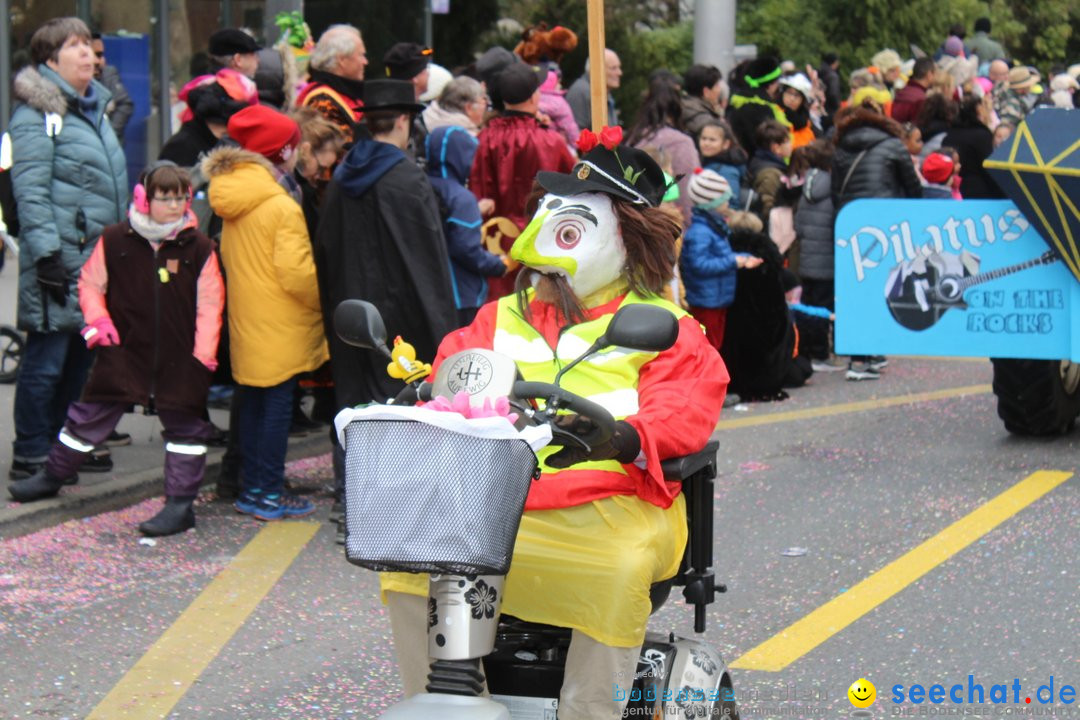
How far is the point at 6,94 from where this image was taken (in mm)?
14492

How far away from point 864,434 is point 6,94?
8.66 metres

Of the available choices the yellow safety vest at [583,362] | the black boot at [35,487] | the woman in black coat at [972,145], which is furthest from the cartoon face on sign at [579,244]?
the woman in black coat at [972,145]

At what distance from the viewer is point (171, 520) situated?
712 cm

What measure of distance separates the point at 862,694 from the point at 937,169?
25.5 ft

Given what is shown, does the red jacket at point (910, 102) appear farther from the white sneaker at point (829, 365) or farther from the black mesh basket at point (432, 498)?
the black mesh basket at point (432, 498)

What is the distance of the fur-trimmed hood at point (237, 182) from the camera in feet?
23.8

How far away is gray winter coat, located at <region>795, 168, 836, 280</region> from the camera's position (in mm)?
11336

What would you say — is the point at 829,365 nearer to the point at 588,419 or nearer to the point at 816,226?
the point at 816,226

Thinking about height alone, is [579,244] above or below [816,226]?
above

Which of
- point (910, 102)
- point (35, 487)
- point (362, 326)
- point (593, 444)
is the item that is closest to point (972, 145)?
point (910, 102)

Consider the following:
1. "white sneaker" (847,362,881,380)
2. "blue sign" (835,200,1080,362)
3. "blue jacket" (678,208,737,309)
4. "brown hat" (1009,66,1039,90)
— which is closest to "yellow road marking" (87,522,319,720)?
"blue sign" (835,200,1080,362)

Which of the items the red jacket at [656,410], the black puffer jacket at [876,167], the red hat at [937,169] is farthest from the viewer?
the red hat at [937,169]

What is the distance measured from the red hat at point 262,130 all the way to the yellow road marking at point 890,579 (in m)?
3.21

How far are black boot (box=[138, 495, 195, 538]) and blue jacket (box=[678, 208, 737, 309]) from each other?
3.88m
